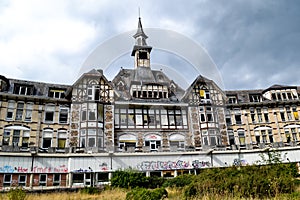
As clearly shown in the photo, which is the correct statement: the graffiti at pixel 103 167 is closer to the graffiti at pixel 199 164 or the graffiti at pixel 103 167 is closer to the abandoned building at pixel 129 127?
the abandoned building at pixel 129 127

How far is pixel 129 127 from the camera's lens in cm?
2811

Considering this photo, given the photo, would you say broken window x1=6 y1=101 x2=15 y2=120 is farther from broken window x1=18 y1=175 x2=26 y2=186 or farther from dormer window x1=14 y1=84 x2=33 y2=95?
broken window x1=18 y1=175 x2=26 y2=186

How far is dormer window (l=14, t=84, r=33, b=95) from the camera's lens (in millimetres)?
26875

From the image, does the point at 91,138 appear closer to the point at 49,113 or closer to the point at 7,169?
the point at 49,113

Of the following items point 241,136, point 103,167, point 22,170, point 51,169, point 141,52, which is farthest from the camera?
point 141,52

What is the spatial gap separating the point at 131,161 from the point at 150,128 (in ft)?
16.7

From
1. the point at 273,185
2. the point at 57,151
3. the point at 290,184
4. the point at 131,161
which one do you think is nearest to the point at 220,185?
the point at 273,185

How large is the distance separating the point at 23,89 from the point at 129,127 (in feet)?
39.9

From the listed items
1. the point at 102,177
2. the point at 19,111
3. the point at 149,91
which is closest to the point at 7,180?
the point at 19,111

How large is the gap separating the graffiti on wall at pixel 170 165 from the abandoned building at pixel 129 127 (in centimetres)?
10

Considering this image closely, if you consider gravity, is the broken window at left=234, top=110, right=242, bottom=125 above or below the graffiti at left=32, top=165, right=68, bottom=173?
above

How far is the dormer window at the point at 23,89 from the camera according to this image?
26875 mm

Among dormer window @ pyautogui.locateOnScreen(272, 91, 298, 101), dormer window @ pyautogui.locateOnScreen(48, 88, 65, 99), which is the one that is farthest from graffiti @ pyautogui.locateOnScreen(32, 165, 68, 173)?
dormer window @ pyautogui.locateOnScreen(272, 91, 298, 101)

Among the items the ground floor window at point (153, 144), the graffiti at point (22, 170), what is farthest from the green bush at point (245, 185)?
the graffiti at point (22, 170)
